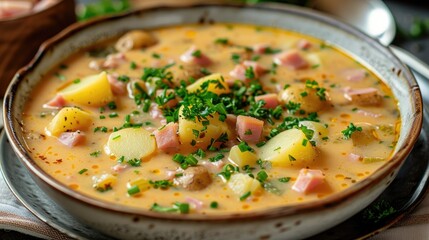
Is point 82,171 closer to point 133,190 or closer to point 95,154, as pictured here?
point 95,154

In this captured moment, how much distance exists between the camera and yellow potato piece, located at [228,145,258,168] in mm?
3137

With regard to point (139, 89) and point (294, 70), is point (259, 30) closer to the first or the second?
point (294, 70)

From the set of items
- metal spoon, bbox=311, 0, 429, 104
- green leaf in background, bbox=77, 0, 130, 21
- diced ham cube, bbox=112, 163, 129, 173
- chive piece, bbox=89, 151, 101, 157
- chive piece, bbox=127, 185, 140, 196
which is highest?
chive piece, bbox=127, 185, 140, 196

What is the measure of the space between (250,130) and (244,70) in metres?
0.75

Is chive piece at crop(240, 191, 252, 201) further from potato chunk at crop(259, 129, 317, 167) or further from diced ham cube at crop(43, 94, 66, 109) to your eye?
diced ham cube at crop(43, 94, 66, 109)

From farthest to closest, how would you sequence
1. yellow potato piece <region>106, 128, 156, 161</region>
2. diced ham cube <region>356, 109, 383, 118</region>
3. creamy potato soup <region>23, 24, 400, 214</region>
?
diced ham cube <region>356, 109, 383, 118</region>, yellow potato piece <region>106, 128, 156, 161</region>, creamy potato soup <region>23, 24, 400, 214</region>


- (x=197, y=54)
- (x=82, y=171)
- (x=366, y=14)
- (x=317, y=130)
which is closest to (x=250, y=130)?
(x=317, y=130)

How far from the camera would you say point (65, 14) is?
190 inches

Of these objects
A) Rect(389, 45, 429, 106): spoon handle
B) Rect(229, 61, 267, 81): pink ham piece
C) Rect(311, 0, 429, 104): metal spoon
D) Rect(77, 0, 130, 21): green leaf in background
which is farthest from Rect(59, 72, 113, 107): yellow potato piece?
Rect(311, 0, 429, 104): metal spoon

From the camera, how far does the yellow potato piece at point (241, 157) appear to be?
3.14 metres

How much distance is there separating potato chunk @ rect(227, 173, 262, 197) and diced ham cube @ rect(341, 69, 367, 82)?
1.29 metres

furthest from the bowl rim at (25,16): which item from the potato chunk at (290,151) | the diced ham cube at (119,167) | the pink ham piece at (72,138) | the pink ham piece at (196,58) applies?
the potato chunk at (290,151)

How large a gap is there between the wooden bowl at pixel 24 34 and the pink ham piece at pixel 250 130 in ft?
6.60

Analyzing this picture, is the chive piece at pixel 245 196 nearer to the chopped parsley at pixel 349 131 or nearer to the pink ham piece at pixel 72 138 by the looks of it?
the chopped parsley at pixel 349 131
